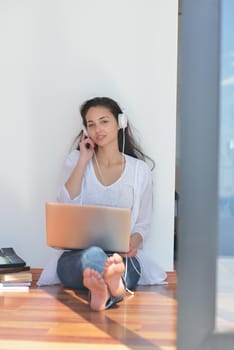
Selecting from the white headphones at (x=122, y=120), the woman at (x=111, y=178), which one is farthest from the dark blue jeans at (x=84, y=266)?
the white headphones at (x=122, y=120)

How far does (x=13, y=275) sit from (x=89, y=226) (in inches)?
19.2

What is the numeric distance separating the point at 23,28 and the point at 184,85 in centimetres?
175

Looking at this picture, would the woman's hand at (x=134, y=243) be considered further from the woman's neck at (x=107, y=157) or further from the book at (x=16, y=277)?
the book at (x=16, y=277)

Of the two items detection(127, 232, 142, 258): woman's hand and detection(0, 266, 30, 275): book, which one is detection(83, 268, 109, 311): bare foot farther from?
detection(0, 266, 30, 275): book

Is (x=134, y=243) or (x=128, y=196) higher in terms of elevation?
(x=128, y=196)

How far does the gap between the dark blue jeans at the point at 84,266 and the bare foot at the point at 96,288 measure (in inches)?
2.3

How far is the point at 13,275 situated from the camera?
7.58ft

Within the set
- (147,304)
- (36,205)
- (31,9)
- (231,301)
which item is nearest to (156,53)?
(31,9)

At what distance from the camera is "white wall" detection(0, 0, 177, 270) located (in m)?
2.58

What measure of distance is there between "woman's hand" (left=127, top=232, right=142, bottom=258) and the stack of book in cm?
48

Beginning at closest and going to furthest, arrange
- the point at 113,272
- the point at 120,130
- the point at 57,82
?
the point at 113,272
the point at 120,130
the point at 57,82

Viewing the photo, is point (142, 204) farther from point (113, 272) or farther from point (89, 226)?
point (113, 272)

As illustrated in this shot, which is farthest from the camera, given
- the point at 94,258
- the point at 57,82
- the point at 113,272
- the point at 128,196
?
the point at 57,82

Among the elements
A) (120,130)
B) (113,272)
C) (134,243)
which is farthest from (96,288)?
(120,130)
